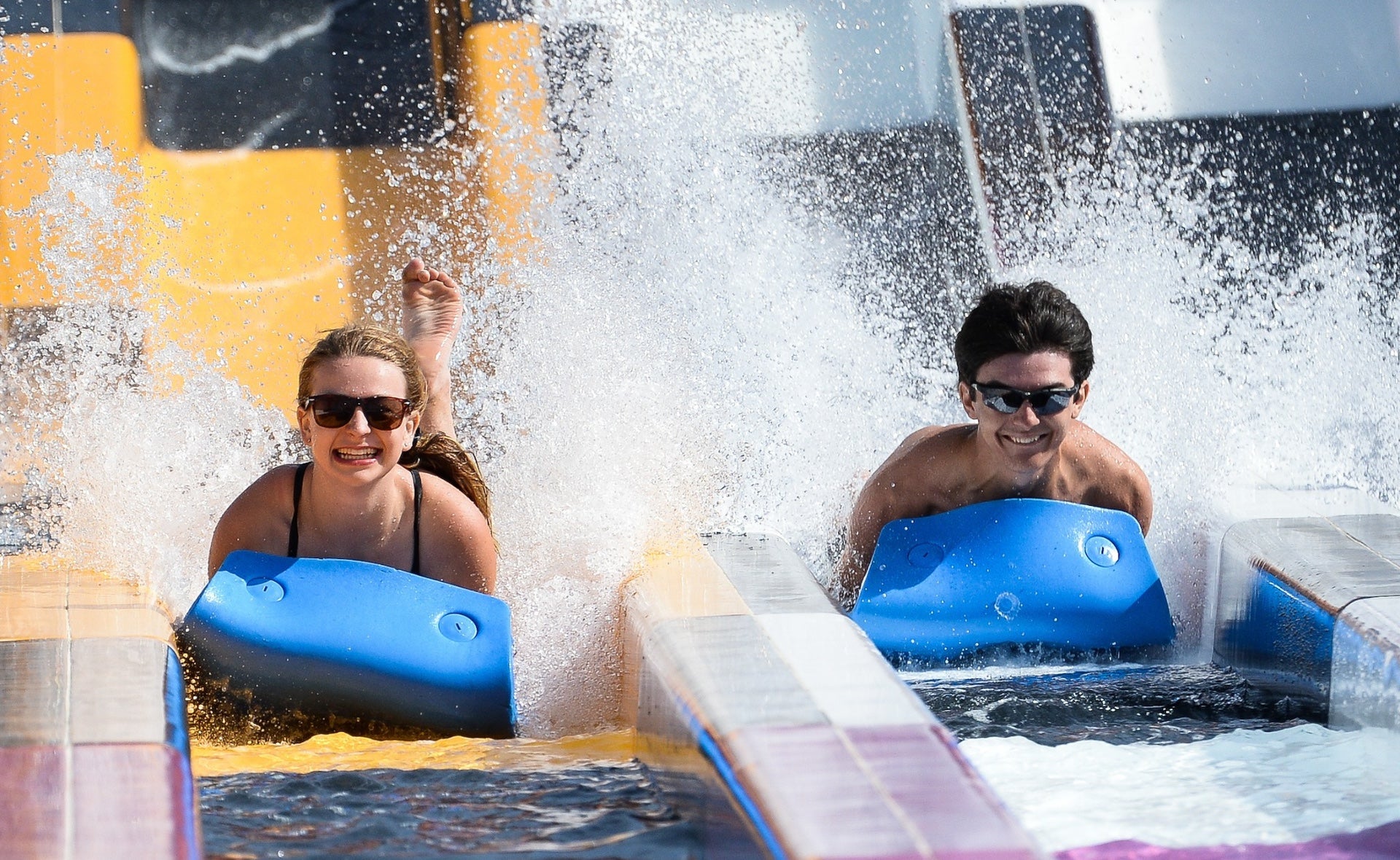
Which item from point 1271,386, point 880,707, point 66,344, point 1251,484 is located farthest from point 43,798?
point 1271,386

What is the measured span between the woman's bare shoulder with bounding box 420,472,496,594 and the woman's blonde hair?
6 cm

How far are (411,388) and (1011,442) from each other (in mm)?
1099

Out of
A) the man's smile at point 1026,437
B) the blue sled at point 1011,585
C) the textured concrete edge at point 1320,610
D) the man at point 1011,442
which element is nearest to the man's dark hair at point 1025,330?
the man at point 1011,442

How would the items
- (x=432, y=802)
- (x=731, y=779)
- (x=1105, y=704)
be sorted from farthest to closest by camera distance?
(x=1105, y=704)
(x=432, y=802)
(x=731, y=779)

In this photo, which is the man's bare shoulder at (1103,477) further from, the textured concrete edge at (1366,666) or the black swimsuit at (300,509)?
the black swimsuit at (300,509)

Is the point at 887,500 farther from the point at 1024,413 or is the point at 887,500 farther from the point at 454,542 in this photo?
the point at 454,542

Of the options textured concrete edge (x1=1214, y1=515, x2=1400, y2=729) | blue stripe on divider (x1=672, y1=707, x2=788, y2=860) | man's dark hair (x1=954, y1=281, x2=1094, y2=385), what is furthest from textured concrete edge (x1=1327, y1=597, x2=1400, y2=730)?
blue stripe on divider (x1=672, y1=707, x2=788, y2=860)

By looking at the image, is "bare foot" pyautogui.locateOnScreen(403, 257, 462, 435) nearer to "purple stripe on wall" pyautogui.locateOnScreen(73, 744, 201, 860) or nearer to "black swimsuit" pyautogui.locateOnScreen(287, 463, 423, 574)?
"black swimsuit" pyautogui.locateOnScreen(287, 463, 423, 574)

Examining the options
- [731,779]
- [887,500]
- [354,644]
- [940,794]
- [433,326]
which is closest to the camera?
[940,794]

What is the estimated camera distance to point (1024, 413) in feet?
8.96

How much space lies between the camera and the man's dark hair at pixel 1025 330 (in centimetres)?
273

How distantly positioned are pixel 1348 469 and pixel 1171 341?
754 mm

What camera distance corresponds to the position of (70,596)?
2412mm

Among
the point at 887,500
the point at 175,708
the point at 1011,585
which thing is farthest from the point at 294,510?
the point at 1011,585
